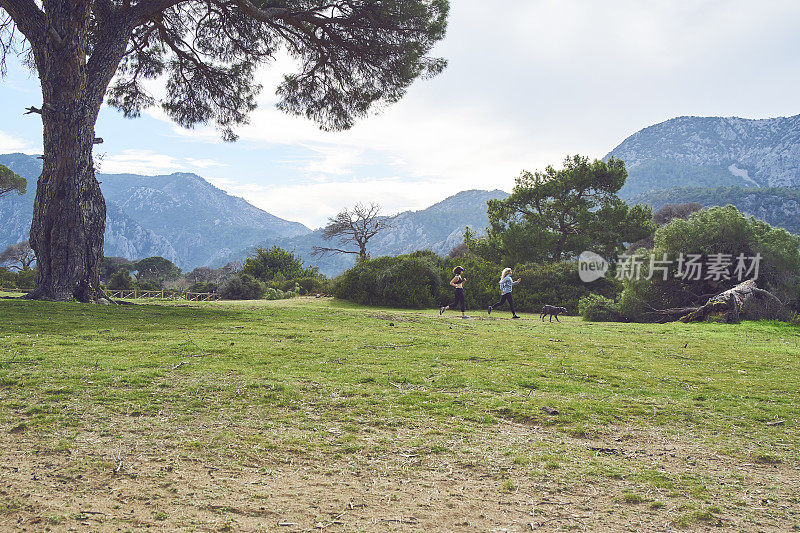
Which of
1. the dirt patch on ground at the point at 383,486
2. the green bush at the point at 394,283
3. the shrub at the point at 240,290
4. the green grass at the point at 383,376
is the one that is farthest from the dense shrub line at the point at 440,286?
the dirt patch on ground at the point at 383,486

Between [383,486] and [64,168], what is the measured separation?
12.4 m

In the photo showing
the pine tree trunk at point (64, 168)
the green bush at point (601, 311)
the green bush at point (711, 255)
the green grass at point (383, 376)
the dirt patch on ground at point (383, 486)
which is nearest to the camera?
the dirt patch on ground at point (383, 486)

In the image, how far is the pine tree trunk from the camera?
1143 centimetres

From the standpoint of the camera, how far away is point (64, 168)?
38.0 feet

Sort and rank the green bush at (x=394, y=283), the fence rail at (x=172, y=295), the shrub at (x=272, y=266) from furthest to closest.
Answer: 1. the shrub at (x=272, y=266)
2. the fence rail at (x=172, y=295)
3. the green bush at (x=394, y=283)

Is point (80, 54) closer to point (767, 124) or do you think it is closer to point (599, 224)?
point (599, 224)

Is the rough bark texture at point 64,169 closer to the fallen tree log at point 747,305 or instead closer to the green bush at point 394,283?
the green bush at point 394,283

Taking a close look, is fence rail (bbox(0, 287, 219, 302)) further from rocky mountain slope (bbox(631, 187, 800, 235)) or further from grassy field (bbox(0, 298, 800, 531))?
rocky mountain slope (bbox(631, 187, 800, 235))

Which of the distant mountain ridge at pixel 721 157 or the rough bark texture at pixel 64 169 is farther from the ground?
the distant mountain ridge at pixel 721 157

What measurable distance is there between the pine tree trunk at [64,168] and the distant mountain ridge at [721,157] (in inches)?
6454

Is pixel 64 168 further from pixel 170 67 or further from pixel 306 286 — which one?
pixel 306 286

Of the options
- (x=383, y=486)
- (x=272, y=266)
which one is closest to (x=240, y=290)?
(x=272, y=266)

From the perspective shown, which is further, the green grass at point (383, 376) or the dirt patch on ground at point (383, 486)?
the green grass at point (383, 376)

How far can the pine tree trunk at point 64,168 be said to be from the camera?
11.4 meters
